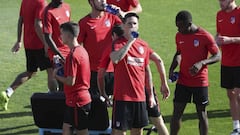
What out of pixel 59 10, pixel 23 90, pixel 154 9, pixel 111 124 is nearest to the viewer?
pixel 111 124

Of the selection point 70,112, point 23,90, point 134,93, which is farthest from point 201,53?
point 23,90

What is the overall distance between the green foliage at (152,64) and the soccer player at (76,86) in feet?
6.98

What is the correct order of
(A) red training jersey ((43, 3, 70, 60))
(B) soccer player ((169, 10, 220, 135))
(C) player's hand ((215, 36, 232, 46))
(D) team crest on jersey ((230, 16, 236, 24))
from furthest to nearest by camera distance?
(A) red training jersey ((43, 3, 70, 60))
(D) team crest on jersey ((230, 16, 236, 24))
(C) player's hand ((215, 36, 232, 46))
(B) soccer player ((169, 10, 220, 135))

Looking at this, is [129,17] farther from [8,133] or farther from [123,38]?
[8,133]

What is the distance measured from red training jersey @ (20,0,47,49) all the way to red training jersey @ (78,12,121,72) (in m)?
1.90

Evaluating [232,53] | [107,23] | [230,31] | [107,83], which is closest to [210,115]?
[232,53]

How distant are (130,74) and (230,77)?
8.78 ft

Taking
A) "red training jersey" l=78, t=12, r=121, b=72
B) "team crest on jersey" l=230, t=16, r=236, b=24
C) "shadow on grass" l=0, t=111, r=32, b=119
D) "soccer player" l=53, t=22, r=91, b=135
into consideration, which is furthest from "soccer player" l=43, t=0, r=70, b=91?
"team crest on jersey" l=230, t=16, r=236, b=24

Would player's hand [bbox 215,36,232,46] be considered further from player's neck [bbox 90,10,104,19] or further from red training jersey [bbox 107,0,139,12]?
red training jersey [bbox 107,0,139,12]

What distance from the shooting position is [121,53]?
27.8ft

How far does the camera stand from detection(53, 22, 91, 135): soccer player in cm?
889

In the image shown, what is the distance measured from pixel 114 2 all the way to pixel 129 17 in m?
3.69

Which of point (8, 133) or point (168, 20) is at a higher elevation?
point (168, 20)

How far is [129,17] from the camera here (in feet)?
28.2
